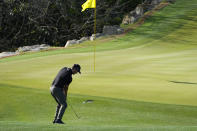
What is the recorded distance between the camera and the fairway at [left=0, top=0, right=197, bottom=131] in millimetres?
12695

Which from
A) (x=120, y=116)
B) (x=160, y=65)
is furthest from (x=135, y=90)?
(x=160, y=65)

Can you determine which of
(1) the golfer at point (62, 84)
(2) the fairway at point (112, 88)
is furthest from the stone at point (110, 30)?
(1) the golfer at point (62, 84)

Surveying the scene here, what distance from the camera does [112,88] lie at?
17.2m

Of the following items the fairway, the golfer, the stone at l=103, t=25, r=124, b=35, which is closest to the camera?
the golfer

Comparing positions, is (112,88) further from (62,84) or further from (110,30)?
(110,30)

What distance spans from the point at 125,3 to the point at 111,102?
112 ft

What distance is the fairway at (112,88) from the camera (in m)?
12.7

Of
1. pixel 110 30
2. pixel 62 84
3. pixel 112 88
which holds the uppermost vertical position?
pixel 62 84

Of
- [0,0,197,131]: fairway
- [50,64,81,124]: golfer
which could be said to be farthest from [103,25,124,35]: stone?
[50,64,81,124]: golfer

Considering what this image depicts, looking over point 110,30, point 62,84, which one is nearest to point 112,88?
point 62,84

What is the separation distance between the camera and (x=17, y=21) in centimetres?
4428

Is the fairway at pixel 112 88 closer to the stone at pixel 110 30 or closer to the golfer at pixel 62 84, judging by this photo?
the golfer at pixel 62 84

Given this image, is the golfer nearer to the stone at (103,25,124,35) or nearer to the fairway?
the fairway

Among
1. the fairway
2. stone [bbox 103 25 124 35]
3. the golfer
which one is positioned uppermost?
the golfer
